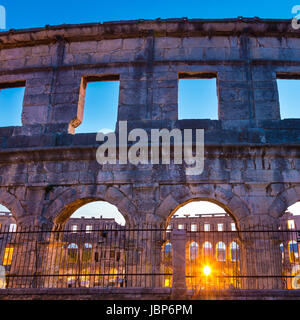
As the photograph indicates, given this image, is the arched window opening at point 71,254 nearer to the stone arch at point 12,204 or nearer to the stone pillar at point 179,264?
the stone arch at point 12,204

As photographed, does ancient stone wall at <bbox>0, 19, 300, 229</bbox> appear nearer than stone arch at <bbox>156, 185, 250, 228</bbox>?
No

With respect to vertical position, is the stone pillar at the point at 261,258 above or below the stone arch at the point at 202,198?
below

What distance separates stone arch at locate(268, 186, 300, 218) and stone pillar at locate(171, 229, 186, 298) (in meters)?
3.00

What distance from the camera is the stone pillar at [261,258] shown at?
7590 millimetres

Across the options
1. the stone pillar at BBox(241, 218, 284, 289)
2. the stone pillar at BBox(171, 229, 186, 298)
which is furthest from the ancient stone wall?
the stone pillar at BBox(171, 229, 186, 298)

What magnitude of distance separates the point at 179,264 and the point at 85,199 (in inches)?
151

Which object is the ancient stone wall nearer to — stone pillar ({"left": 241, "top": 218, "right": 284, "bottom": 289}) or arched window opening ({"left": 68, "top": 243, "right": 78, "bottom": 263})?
stone pillar ({"left": 241, "top": 218, "right": 284, "bottom": 289})

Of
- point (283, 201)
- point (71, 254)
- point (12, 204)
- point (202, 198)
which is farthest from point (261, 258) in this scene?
point (71, 254)

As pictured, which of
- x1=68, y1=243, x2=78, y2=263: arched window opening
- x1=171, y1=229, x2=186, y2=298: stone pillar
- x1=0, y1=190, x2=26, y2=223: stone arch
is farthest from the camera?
x1=68, y1=243, x2=78, y2=263: arched window opening

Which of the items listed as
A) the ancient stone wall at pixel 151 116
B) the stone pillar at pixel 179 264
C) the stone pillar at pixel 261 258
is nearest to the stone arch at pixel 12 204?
the ancient stone wall at pixel 151 116

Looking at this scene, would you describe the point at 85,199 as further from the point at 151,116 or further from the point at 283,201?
the point at 283,201

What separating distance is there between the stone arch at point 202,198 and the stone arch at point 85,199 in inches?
32.7

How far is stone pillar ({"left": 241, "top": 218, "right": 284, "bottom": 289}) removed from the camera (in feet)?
24.9
